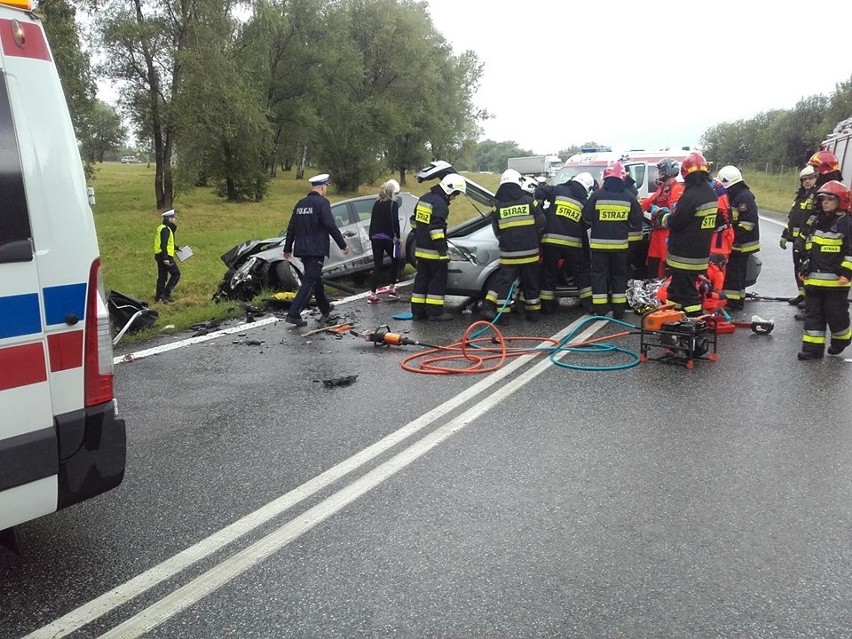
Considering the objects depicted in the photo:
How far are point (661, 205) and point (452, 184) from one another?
9.64 feet

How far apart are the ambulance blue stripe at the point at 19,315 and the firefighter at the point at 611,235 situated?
6.53 metres

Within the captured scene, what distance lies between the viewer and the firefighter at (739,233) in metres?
8.77

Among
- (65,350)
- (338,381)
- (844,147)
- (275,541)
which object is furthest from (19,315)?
(844,147)

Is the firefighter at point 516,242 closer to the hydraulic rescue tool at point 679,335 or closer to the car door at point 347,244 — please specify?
the hydraulic rescue tool at point 679,335

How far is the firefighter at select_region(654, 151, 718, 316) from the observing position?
6980 mm

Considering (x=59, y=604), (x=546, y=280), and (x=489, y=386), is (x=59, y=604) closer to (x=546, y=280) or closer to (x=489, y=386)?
(x=489, y=386)

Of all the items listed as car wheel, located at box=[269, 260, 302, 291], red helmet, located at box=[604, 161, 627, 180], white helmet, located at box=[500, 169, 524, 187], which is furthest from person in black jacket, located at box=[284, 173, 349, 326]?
red helmet, located at box=[604, 161, 627, 180]

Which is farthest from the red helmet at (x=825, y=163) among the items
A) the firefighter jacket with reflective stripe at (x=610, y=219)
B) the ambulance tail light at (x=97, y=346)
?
the ambulance tail light at (x=97, y=346)

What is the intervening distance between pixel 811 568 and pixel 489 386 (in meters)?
3.12

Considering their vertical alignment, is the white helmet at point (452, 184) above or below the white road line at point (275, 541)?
above

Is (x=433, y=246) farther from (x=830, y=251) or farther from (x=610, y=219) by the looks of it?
(x=830, y=251)

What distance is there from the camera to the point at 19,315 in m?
2.67

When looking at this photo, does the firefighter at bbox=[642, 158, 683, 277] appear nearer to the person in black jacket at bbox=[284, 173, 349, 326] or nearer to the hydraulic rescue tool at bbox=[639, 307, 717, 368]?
the hydraulic rescue tool at bbox=[639, 307, 717, 368]

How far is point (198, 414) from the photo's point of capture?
5406mm
